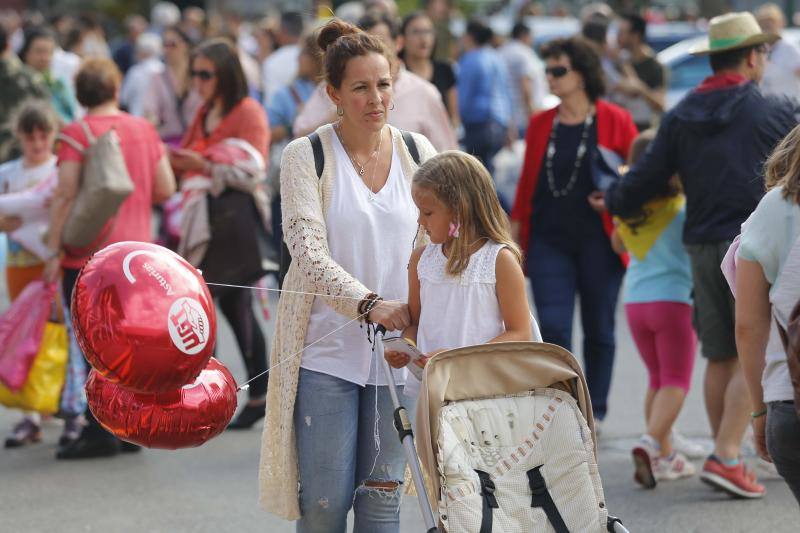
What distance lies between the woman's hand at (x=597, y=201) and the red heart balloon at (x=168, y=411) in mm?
3213

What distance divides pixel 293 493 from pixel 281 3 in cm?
3306

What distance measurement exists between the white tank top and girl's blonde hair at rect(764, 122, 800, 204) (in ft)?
2.63

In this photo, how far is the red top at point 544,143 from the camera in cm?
706

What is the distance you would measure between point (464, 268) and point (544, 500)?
0.74m

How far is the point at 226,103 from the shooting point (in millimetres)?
7422

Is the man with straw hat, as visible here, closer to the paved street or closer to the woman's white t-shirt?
the paved street

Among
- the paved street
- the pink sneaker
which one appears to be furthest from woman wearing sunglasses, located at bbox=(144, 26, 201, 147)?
the pink sneaker

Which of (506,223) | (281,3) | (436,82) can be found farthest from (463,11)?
(506,223)

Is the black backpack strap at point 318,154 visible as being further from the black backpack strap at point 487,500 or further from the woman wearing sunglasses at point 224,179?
the woman wearing sunglasses at point 224,179

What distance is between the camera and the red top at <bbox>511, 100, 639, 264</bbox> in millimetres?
7062

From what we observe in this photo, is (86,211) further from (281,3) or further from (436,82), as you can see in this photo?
(281,3)

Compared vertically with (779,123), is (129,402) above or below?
below

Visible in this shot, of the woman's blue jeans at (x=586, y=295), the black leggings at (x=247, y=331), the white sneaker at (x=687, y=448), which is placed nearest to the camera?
the white sneaker at (x=687, y=448)

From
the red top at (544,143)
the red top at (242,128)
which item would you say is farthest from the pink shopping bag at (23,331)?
the red top at (544,143)
